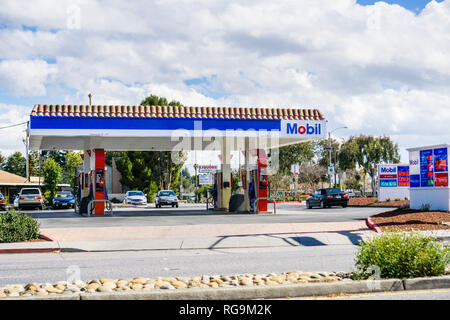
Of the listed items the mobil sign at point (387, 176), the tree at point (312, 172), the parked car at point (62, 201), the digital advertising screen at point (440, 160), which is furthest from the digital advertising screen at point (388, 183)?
the tree at point (312, 172)

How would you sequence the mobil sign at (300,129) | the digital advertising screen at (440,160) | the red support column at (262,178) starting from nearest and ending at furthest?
the digital advertising screen at (440,160) < the mobil sign at (300,129) < the red support column at (262,178)

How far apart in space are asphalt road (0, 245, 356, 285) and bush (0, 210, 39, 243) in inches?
64.4

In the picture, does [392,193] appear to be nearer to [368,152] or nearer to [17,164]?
[368,152]

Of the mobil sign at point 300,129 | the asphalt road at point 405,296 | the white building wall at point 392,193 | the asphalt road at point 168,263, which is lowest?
the asphalt road at point 168,263

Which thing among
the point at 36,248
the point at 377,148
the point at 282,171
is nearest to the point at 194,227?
the point at 36,248

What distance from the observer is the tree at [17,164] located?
10675 centimetres

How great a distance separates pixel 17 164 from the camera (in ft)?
351

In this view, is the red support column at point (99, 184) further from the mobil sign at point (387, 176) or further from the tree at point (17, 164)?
the tree at point (17, 164)

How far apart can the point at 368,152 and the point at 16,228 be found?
2838 inches

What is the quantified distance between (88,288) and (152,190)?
51.8 meters

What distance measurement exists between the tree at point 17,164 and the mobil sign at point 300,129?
Result: 293ft

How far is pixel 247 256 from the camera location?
43.5 feet
